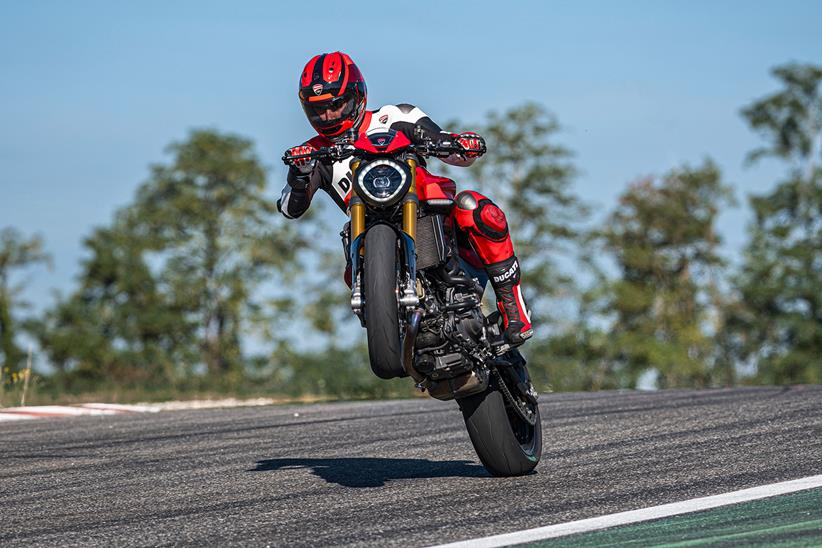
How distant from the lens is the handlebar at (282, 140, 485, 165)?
693 centimetres

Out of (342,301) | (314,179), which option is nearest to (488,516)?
(314,179)

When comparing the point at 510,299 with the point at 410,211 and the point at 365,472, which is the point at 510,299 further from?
the point at 365,472

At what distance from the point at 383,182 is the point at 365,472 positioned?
6.99 ft

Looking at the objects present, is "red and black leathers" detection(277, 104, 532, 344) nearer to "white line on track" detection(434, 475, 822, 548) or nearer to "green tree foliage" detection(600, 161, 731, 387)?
"white line on track" detection(434, 475, 822, 548)

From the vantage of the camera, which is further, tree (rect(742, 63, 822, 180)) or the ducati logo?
tree (rect(742, 63, 822, 180))

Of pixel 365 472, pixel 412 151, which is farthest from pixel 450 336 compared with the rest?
pixel 365 472

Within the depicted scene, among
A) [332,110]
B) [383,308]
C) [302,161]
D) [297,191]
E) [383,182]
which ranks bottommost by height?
[383,308]

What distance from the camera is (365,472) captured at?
8062mm

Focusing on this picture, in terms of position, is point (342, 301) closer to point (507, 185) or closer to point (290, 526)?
point (507, 185)

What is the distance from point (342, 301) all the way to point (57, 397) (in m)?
25.3

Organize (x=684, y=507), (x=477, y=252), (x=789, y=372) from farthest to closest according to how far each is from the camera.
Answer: (x=789, y=372), (x=477, y=252), (x=684, y=507)

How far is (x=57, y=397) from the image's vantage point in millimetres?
18297

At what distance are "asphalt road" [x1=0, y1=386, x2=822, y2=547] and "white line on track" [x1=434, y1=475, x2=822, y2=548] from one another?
0.52 feet

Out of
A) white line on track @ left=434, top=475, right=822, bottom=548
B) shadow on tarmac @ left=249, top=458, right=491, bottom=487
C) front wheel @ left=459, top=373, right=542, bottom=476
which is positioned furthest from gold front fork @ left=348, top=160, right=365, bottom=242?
white line on track @ left=434, top=475, right=822, bottom=548
